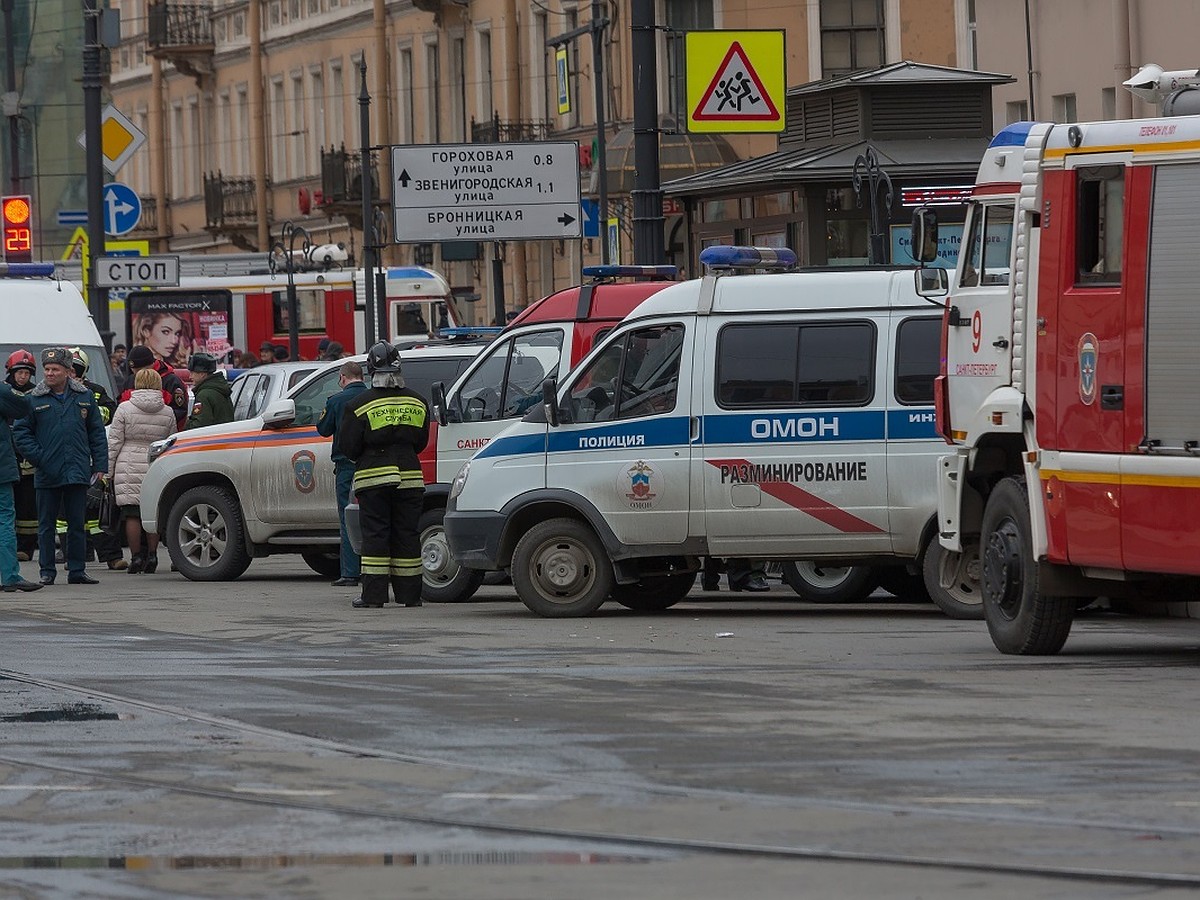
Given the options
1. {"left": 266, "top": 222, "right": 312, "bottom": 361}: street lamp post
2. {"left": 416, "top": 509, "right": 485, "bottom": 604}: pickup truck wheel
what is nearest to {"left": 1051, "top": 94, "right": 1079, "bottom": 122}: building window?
{"left": 266, "top": 222, "right": 312, "bottom": 361}: street lamp post

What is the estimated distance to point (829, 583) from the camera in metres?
19.0

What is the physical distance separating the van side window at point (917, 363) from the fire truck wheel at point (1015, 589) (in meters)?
2.51

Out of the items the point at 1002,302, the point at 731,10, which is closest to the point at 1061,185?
the point at 1002,302

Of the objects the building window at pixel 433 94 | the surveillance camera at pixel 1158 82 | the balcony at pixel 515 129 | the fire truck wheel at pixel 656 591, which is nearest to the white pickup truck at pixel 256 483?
the fire truck wheel at pixel 656 591

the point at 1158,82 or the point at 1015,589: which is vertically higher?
the point at 1158,82

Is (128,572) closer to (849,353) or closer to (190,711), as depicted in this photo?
(849,353)

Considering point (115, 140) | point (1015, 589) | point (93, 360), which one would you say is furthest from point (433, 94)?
point (1015, 589)

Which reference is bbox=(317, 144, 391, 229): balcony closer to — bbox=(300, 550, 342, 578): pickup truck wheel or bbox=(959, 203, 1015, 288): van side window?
bbox=(300, 550, 342, 578): pickup truck wheel

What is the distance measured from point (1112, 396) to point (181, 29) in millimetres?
58111

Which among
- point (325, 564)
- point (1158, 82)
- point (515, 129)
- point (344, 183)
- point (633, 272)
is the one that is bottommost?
point (325, 564)

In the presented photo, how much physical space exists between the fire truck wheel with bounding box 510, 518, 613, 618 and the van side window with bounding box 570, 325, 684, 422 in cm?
75

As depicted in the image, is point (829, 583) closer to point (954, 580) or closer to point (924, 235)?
point (954, 580)

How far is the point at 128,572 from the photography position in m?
24.1

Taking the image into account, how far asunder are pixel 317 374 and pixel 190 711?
10.2 meters
